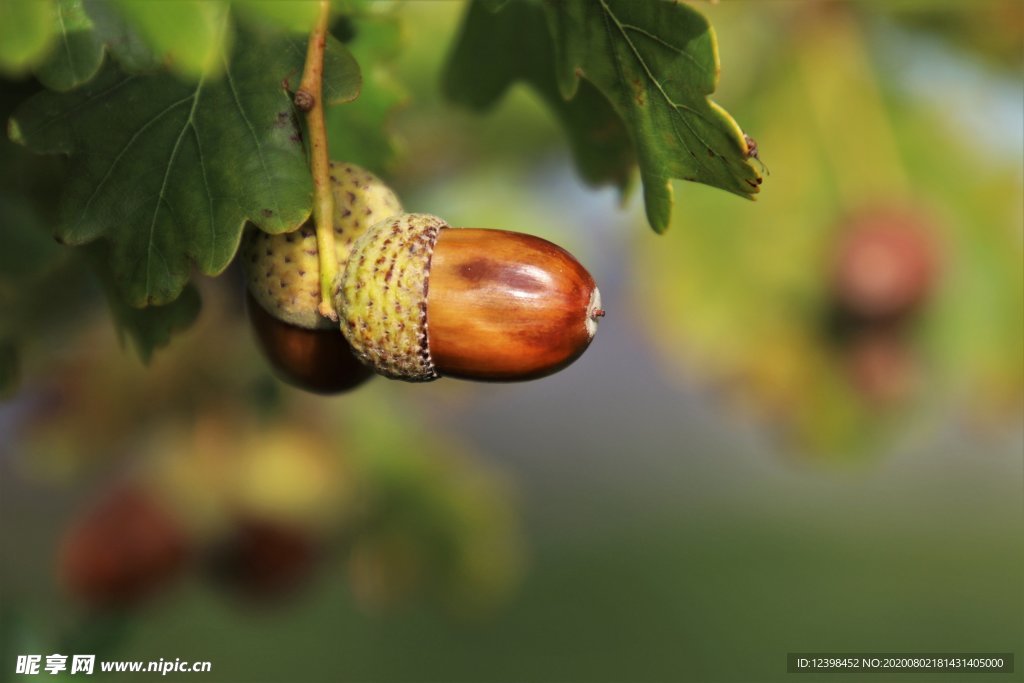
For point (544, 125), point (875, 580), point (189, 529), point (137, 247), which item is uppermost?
point (544, 125)

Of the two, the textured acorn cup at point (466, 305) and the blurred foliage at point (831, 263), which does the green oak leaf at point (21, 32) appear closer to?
the textured acorn cup at point (466, 305)

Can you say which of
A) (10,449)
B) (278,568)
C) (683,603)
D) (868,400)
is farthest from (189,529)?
(683,603)

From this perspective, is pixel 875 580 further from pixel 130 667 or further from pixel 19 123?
pixel 19 123

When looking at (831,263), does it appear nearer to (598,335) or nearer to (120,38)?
(598,335)

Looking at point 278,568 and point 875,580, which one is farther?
point 875,580

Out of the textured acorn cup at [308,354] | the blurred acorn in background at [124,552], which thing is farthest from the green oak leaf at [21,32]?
the blurred acorn in background at [124,552]

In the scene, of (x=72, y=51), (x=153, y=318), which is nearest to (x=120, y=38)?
(x=72, y=51)
